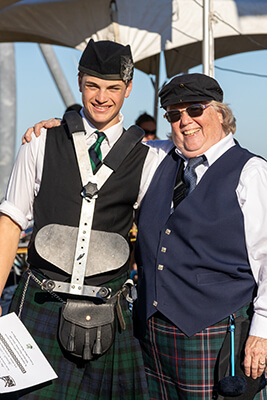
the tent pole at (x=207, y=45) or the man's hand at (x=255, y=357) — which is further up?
the tent pole at (x=207, y=45)

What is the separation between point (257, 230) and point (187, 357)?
0.53 meters

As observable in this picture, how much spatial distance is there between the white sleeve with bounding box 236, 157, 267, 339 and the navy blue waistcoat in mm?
23

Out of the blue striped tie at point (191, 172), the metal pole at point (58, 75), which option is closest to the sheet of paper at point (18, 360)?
the blue striped tie at point (191, 172)

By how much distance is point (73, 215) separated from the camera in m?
2.05

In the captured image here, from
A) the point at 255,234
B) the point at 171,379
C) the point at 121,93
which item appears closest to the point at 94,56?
the point at 121,93

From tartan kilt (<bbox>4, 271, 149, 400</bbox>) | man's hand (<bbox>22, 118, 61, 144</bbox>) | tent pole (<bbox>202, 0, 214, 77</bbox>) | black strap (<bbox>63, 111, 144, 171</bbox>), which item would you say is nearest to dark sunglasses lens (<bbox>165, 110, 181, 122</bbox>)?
black strap (<bbox>63, 111, 144, 171</bbox>)

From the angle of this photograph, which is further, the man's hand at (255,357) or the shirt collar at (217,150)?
the shirt collar at (217,150)

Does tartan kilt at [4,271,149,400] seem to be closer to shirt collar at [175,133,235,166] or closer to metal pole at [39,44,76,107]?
shirt collar at [175,133,235,166]

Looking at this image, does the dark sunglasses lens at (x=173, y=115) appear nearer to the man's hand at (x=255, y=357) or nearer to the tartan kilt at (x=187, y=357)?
the tartan kilt at (x=187, y=357)

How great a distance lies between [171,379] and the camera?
2076 millimetres

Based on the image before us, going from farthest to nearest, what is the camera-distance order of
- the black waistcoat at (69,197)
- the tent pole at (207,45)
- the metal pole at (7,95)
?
the metal pole at (7,95) < the tent pole at (207,45) < the black waistcoat at (69,197)

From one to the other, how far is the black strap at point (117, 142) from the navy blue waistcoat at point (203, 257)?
28cm

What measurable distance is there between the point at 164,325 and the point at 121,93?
0.91 metres

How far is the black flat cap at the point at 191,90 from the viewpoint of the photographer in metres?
2.09
